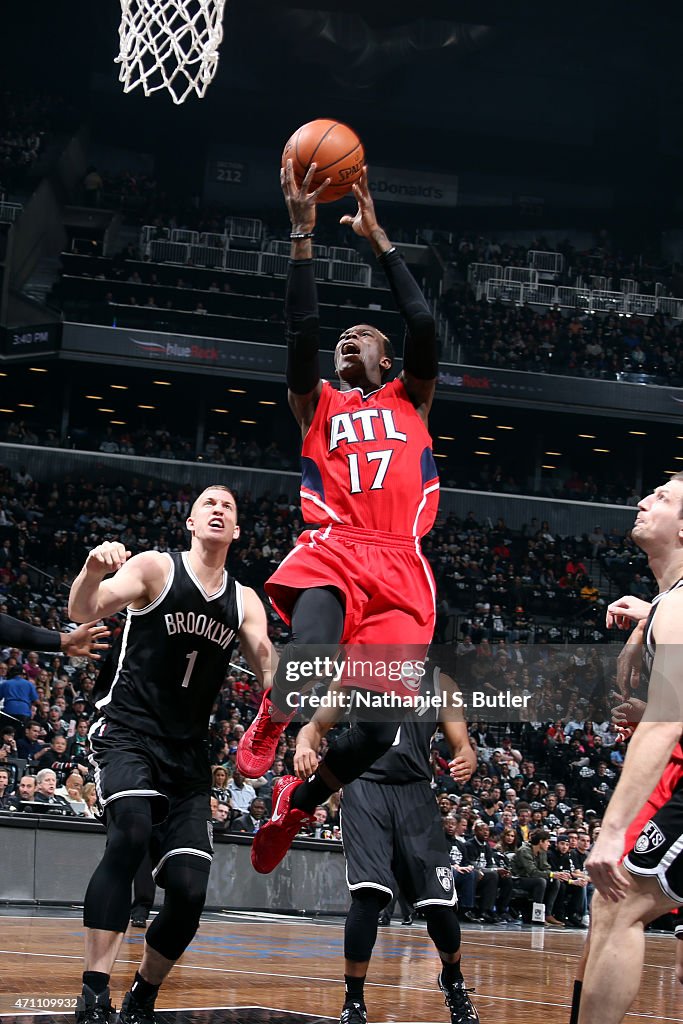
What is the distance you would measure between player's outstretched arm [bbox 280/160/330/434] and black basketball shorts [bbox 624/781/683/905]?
232 centimetres

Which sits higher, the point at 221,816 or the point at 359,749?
the point at 359,749

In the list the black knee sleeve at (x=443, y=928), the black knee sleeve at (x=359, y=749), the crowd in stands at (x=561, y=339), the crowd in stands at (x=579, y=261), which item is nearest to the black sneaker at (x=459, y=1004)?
the black knee sleeve at (x=443, y=928)

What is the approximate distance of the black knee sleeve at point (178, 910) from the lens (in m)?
5.13

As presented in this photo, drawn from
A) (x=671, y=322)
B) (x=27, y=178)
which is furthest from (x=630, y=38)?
(x=27, y=178)

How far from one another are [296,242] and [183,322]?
27.1 metres

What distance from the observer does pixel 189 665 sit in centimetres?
554

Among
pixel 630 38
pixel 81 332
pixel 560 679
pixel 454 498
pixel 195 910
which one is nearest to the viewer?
pixel 195 910

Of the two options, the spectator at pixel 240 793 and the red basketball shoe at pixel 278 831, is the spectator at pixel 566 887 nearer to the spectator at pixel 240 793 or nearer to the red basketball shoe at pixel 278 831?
the spectator at pixel 240 793

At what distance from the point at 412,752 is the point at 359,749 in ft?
4.16

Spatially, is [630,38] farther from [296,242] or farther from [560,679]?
[296,242]

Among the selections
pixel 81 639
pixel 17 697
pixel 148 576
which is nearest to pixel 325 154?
pixel 148 576

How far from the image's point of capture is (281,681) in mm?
5379

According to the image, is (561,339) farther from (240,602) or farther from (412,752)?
(240,602)

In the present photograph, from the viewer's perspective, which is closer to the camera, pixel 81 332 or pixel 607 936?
pixel 607 936
